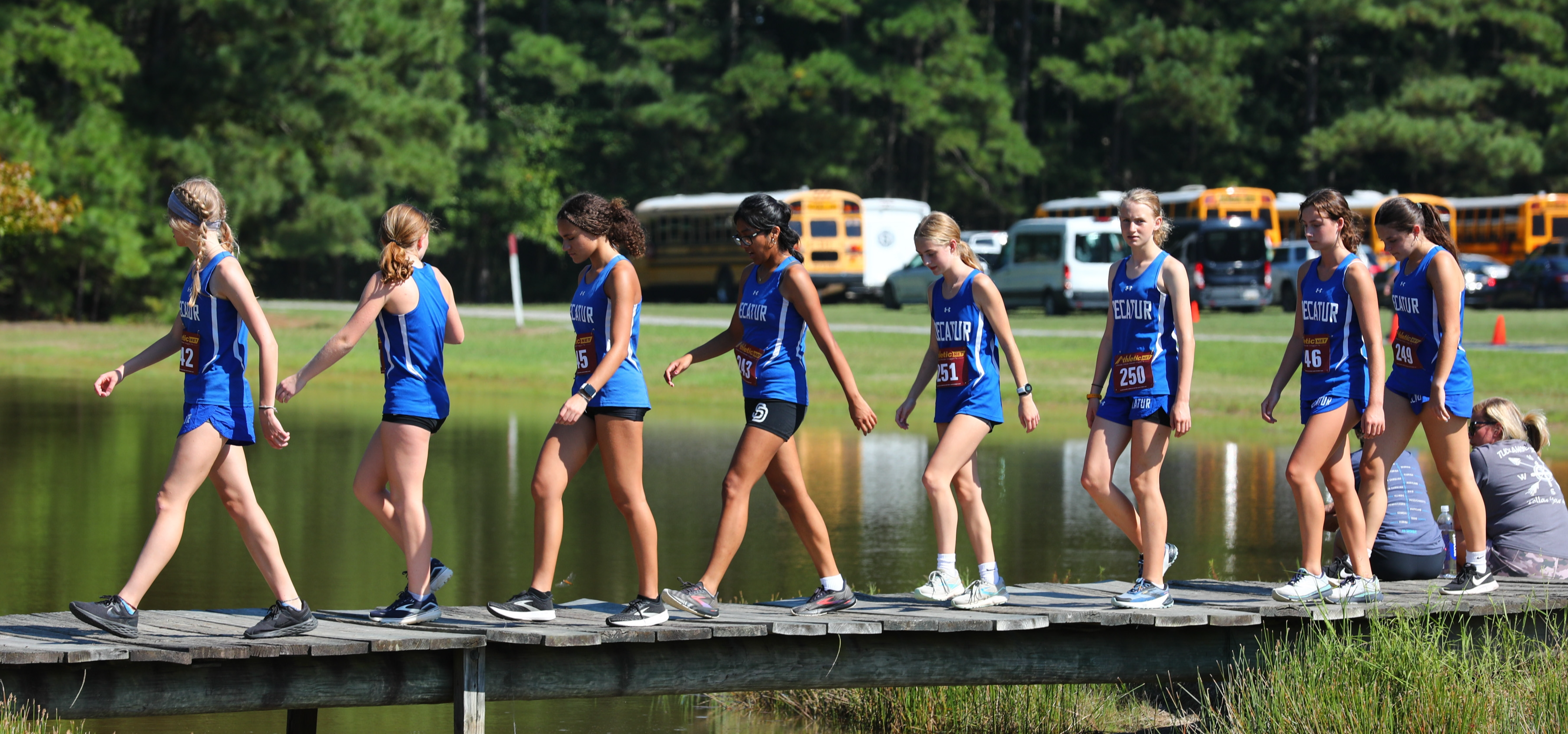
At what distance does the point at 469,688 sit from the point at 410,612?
0.43m

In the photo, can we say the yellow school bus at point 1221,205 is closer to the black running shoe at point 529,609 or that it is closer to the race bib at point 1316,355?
the race bib at point 1316,355

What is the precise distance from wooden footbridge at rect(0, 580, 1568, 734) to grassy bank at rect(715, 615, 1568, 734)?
14cm

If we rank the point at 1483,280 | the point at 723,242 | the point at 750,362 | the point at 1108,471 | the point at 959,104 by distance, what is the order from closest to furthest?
the point at 750,362 < the point at 1108,471 < the point at 1483,280 < the point at 723,242 < the point at 959,104

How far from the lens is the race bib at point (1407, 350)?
7613 mm

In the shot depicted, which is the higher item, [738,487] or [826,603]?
[738,487]

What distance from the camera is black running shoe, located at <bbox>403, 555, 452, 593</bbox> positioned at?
6.76 meters

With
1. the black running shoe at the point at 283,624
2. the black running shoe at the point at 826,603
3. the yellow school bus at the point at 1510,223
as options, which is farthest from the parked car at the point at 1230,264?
the black running shoe at the point at 283,624

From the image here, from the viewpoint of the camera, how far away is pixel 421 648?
632cm

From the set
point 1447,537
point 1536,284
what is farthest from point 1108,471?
point 1536,284

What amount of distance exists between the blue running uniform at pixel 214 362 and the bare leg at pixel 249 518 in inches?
3.7

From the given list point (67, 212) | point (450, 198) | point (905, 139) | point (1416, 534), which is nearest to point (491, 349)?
point (67, 212)

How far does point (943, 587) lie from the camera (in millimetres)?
7398

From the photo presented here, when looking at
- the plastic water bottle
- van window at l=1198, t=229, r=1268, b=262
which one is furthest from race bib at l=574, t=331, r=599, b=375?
van window at l=1198, t=229, r=1268, b=262

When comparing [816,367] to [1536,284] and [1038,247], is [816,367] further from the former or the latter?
[1536,284]
